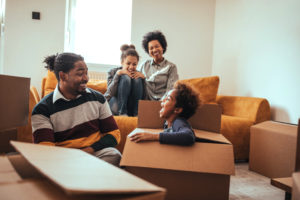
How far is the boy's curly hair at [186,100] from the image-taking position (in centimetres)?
137

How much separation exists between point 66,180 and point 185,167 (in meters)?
0.70

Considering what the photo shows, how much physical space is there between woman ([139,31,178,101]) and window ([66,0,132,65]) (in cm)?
129

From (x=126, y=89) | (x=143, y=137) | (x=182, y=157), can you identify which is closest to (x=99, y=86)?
(x=126, y=89)

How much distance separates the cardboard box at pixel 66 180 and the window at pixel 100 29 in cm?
337

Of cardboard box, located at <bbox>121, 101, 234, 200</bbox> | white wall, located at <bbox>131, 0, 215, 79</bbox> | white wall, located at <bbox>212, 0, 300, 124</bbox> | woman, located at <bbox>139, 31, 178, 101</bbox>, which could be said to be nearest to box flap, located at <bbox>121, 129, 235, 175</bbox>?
cardboard box, located at <bbox>121, 101, 234, 200</bbox>

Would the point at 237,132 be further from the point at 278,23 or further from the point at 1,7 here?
the point at 1,7

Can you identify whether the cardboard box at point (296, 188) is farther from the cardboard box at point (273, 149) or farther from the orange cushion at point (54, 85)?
the orange cushion at point (54, 85)

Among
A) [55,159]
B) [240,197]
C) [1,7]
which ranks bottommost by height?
[240,197]

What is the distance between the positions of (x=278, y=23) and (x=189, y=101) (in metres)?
1.61

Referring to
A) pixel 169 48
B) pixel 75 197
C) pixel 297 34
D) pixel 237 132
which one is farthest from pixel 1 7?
pixel 75 197

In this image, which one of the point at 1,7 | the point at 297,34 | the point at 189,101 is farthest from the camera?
the point at 1,7

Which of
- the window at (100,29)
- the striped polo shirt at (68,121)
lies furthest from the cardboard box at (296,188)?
the window at (100,29)

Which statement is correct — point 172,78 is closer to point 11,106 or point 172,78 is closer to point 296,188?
point 11,106

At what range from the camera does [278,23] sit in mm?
2404
